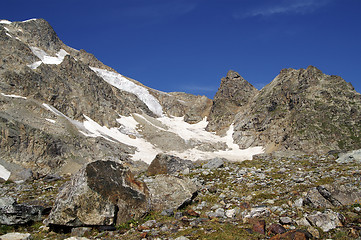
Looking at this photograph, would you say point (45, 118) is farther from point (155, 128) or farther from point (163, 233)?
point (163, 233)

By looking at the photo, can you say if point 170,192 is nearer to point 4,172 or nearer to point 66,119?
point 4,172

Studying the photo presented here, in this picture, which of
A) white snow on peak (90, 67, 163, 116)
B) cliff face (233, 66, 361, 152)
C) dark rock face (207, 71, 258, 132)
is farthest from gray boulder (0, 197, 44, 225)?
white snow on peak (90, 67, 163, 116)

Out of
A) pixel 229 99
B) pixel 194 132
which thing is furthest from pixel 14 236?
pixel 229 99

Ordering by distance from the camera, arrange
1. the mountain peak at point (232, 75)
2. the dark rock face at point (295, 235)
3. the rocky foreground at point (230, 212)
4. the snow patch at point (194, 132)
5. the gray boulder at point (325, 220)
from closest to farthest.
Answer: the dark rock face at point (295, 235)
the gray boulder at point (325, 220)
the rocky foreground at point (230, 212)
the snow patch at point (194, 132)
the mountain peak at point (232, 75)

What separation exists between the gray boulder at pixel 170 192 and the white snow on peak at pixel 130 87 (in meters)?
137

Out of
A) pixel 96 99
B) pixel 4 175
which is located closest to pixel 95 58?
pixel 96 99

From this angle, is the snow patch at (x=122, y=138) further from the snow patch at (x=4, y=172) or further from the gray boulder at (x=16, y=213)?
the gray boulder at (x=16, y=213)

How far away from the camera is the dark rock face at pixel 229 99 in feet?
409

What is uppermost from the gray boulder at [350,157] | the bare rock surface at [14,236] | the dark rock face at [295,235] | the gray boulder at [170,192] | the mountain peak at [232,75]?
the mountain peak at [232,75]

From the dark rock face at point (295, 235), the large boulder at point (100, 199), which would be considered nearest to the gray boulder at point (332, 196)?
the dark rock face at point (295, 235)

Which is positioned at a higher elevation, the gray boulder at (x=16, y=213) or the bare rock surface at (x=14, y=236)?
the gray boulder at (x=16, y=213)

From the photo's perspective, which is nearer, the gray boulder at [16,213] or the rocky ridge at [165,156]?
the rocky ridge at [165,156]

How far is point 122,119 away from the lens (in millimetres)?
108625

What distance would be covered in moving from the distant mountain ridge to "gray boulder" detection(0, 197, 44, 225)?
44055mm
